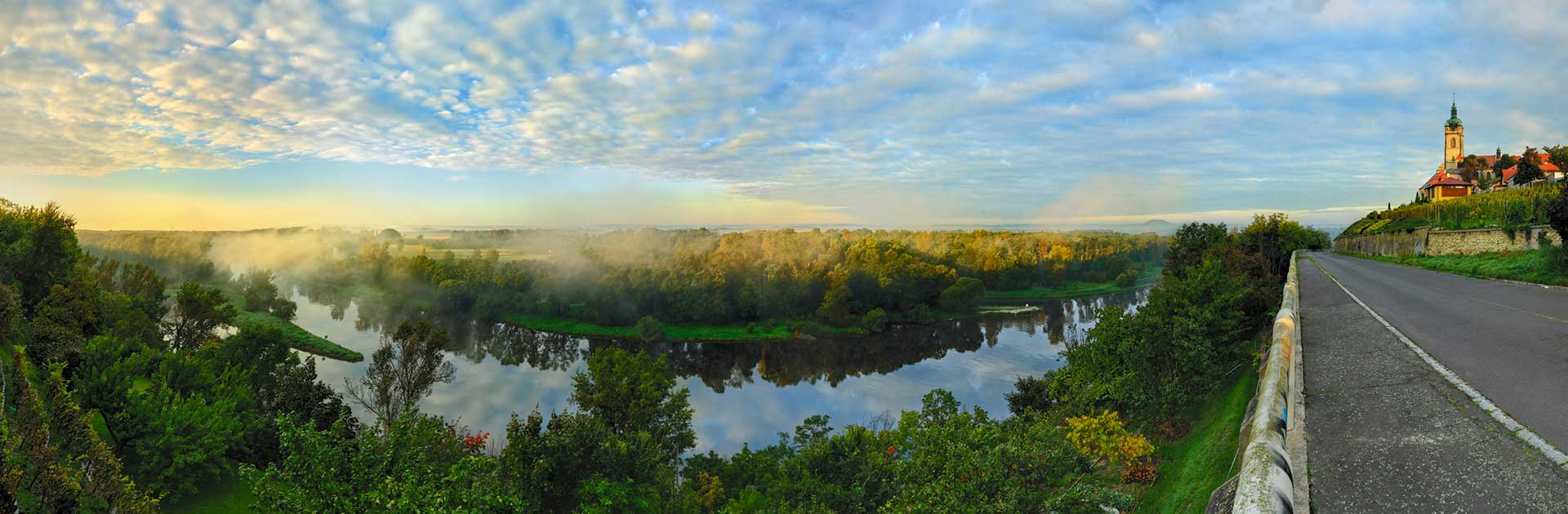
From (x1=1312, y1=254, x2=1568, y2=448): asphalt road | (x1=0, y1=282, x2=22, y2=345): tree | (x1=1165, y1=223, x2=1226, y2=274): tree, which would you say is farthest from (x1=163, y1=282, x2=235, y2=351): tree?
(x1=1165, y1=223, x2=1226, y2=274): tree

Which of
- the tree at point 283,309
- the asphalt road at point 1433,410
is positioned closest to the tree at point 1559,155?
the asphalt road at point 1433,410

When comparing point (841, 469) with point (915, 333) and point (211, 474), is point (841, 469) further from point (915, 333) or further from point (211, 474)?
point (915, 333)

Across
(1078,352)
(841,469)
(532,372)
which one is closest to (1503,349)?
(1078,352)

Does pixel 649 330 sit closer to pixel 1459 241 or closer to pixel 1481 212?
pixel 1459 241

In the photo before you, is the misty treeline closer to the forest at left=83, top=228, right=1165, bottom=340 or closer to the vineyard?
the forest at left=83, top=228, right=1165, bottom=340

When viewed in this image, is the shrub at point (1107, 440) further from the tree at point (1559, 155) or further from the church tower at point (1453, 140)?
the church tower at point (1453, 140)

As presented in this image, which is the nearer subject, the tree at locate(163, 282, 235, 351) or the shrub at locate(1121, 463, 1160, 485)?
the shrub at locate(1121, 463, 1160, 485)

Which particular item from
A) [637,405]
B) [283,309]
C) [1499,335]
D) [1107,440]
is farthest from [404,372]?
[283,309]
